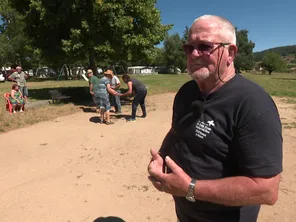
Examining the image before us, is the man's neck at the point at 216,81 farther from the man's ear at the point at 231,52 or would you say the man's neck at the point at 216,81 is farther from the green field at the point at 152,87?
the green field at the point at 152,87

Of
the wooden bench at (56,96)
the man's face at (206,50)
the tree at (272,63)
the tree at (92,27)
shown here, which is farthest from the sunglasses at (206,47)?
the tree at (272,63)

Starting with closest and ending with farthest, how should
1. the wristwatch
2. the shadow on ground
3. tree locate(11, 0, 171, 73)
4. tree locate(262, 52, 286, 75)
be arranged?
1. the wristwatch
2. the shadow on ground
3. tree locate(11, 0, 171, 73)
4. tree locate(262, 52, 286, 75)

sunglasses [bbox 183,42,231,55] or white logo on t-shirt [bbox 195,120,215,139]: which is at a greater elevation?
sunglasses [bbox 183,42,231,55]

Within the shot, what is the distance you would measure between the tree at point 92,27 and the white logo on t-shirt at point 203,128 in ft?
36.2

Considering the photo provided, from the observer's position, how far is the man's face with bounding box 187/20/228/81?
5.18 ft

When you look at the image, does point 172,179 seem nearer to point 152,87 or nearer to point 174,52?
point 152,87

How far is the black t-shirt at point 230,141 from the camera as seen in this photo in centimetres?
129

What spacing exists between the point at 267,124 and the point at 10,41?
4572cm

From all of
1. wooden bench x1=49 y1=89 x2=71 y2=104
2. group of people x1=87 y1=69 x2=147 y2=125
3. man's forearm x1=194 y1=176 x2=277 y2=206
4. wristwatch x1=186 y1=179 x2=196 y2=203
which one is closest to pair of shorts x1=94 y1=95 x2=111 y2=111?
group of people x1=87 y1=69 x2=147 y2=125

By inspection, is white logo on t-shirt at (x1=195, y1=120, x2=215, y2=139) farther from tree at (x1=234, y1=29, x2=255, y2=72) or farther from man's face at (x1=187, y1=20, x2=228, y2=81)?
tree at (x1=234, y1=29, x2=255, y2=72)

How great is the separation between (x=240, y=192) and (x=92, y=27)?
1185 cm

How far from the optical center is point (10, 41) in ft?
131

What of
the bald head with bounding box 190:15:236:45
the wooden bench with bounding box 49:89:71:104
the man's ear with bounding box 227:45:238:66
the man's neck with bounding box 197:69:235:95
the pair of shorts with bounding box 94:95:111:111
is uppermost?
the bald head with bounding box 190:15:236:45

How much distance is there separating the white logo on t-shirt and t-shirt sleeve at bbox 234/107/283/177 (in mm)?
210
